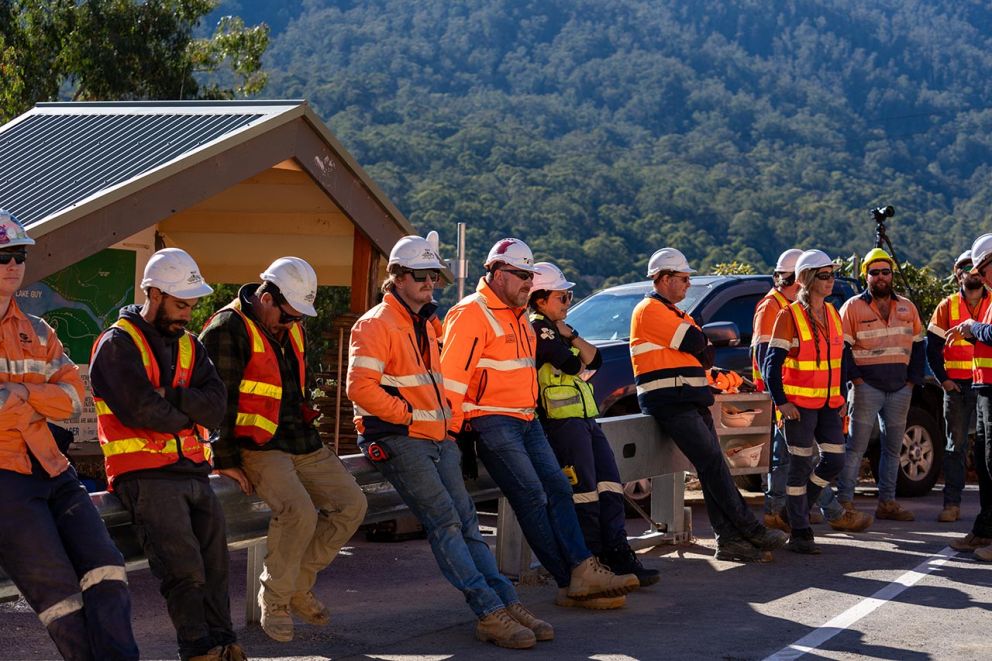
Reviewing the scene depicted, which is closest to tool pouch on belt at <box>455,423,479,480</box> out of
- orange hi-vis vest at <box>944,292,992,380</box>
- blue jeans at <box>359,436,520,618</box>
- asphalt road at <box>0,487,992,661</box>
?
blue jeans at <box>359,436,520,618</box>

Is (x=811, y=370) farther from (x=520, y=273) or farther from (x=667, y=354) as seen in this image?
(x=520, y=273)

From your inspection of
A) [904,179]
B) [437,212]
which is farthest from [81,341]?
[904,179]

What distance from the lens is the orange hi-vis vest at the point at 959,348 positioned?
11812 mm

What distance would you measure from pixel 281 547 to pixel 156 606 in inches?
68.1

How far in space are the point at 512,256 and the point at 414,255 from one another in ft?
2.22

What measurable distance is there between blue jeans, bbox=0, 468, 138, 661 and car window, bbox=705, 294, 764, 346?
8.28 meters

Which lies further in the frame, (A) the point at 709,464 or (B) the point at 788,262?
(B) the point at 788,262

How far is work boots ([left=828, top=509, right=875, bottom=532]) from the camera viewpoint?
449 inches

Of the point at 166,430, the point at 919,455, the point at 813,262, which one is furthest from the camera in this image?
the point at 919,455

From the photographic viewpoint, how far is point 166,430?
6.09 m

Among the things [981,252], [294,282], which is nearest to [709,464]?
[981,252]

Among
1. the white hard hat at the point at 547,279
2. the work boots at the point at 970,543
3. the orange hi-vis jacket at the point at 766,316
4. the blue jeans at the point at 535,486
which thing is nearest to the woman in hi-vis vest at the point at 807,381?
the orange hi-vis jacket at the point at 766,316

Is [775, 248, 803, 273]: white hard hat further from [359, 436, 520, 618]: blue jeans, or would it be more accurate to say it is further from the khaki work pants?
the khaki work pants

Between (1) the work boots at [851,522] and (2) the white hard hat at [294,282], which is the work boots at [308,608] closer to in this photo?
(2) the white hard hat at [294,282]
